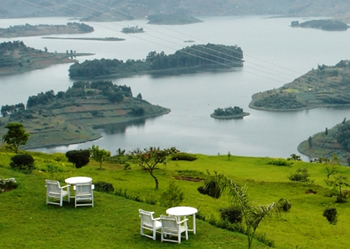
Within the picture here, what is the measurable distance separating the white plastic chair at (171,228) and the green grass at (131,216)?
7.1 inches

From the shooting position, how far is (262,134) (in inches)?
4515

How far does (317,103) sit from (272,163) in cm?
12181

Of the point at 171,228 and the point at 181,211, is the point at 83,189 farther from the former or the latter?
the point at 171,228

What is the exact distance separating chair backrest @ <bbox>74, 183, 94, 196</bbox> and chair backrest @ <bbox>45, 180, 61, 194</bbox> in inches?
16.6

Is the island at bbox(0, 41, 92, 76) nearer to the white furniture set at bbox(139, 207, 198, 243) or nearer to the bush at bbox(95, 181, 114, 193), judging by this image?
the bush at bbox(95, 181, 114, 193)

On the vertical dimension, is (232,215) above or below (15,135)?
below

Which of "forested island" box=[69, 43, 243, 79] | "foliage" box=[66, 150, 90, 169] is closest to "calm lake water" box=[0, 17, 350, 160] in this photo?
"forested island" box=[69, 43, 243, 79]

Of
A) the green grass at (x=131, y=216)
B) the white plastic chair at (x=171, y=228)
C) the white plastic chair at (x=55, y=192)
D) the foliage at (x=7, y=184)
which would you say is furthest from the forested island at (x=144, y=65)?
the white plastic chair at (x=171, y=228)

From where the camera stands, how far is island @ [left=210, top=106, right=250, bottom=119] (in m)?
132

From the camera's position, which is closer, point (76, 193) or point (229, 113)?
point (76, 193)

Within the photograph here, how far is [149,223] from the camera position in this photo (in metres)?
13.0

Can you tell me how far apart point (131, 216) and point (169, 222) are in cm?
190

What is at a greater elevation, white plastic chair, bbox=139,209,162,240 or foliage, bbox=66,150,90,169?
foliage, bbox=66,150,90,169

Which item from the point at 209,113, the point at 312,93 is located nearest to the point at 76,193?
the point at 209,113
